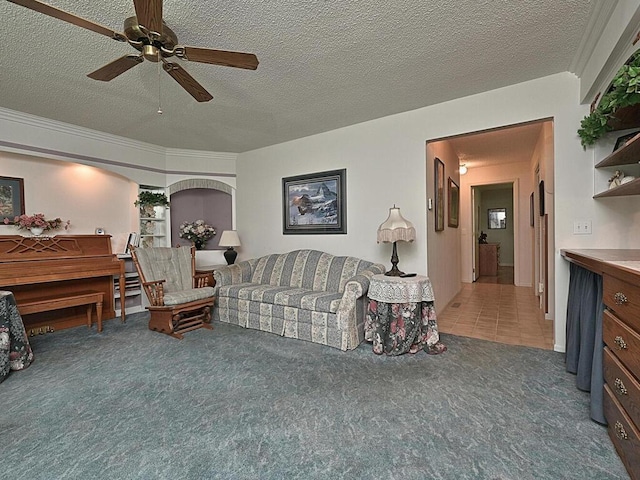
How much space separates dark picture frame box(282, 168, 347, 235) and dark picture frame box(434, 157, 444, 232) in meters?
1.08

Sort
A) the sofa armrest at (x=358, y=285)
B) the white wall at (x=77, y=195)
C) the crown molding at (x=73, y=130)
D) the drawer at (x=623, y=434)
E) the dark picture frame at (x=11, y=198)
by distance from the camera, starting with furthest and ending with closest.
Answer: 1. the white wall at (x=77, y=195)
2. the dark picture frame at (x=11, y=198)
3. the crown molding at (x=73, y=130)
4. the sofa armrest at (x=358, y=285)
5. the drawer at (x=623, y=434)

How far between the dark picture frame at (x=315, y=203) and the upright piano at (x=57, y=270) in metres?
2.20

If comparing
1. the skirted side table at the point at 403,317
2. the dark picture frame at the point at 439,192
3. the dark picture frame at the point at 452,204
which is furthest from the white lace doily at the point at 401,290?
the dark picture frame at the point at 452,204

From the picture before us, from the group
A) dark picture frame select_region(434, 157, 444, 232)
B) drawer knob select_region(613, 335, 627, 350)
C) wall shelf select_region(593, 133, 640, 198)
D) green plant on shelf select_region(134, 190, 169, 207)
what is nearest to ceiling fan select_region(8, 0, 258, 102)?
wall shelf select_region(593, 133, 640, 198)

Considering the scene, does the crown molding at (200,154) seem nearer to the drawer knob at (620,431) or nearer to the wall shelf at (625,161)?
the wall shelf at (625,161)

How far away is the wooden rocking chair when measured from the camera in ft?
11.1

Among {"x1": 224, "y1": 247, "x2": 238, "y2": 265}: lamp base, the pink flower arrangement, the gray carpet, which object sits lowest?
the gray carpet

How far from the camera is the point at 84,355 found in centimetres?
282

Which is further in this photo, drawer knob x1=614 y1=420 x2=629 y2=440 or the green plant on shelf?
the green plant on shelf

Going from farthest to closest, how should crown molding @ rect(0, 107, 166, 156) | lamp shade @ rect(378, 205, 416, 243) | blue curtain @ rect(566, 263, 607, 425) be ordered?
1. crown molding @ rect(0, 107, 166, 156)
2. lamp shade @ rect(378, 205, 416, 243)
3. blue curtain @ rect(566, 263, 607, 425)

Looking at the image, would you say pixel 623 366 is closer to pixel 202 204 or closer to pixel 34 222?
pixel 34 222

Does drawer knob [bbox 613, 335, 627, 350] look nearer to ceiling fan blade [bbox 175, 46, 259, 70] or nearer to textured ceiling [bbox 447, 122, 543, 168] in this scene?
ceiling fan blade [bbox 175, 46, 259, 70]

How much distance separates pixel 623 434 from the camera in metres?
1.36

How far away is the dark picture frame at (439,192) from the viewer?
3727mm
